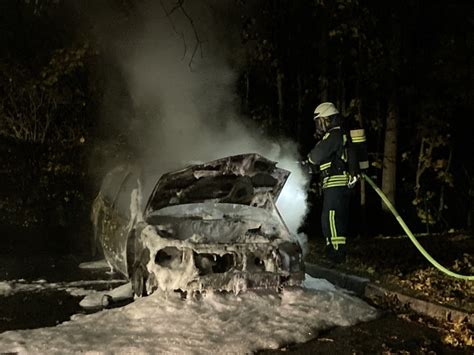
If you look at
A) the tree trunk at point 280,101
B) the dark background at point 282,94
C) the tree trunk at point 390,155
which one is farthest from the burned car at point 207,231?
the tree trunk at point 280,101

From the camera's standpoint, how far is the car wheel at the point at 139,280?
20.9ft

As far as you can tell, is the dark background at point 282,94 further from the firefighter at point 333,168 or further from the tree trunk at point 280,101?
the firefighter at point 333,168

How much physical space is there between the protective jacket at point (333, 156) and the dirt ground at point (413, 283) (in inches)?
50.0

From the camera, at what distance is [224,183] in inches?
281

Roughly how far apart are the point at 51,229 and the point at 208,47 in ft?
18.7

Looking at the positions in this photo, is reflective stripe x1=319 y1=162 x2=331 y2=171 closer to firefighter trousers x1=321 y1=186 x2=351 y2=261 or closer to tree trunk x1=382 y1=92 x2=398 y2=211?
firefighter trousers x1=321 y1=186 x2=351 y2=261

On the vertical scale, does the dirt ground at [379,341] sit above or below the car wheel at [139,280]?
below

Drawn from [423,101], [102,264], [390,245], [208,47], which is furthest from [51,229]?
[423,101]

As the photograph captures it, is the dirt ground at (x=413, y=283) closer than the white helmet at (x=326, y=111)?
Yes

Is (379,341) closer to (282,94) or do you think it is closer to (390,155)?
(390,155)

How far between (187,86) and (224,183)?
16.4ft

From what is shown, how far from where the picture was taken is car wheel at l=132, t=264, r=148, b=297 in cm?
638

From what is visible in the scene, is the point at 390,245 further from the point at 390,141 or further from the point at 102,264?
the point at 102,264

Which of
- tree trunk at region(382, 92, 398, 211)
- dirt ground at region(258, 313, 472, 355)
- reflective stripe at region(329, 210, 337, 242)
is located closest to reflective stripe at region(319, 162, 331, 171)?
reflective stripe at region(329, 210, 337, 242)
